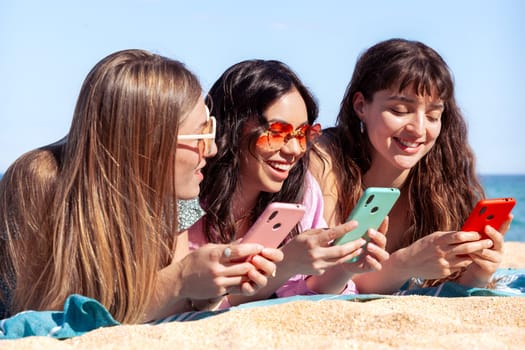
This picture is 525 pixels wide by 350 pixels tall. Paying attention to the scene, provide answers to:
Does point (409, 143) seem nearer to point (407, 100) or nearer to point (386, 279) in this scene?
point (407, 100)

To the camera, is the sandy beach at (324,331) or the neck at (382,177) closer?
the sandy beach at (324,331)

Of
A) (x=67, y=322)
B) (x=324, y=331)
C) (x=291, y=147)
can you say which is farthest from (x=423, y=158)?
(x=67, y=322)

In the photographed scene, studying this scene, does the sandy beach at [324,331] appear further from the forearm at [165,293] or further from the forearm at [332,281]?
the forearm at [332,281]

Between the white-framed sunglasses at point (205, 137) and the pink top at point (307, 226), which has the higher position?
the white-framed sunglasses at point (205, 137)

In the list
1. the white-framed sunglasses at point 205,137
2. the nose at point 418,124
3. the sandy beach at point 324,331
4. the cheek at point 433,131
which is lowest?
the sandy beach at point 324,331

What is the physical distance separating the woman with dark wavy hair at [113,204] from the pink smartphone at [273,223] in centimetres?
19

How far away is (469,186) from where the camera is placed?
213 inches

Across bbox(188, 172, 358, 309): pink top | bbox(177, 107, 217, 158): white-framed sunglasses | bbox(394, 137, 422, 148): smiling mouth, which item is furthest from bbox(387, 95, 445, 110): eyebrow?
bbox(177, 107, 217, 158): white-framed sunglasses

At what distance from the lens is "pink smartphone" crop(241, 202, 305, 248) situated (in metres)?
3.47

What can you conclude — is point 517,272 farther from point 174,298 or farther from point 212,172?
point 174,298

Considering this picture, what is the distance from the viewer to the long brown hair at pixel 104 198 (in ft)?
11.3

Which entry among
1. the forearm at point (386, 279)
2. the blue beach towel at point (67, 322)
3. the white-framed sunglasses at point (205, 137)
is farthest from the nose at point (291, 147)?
the blue beach towel at point (67, 322)

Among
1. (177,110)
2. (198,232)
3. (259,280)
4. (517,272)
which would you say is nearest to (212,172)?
(198,232)

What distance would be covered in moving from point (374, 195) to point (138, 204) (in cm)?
112
